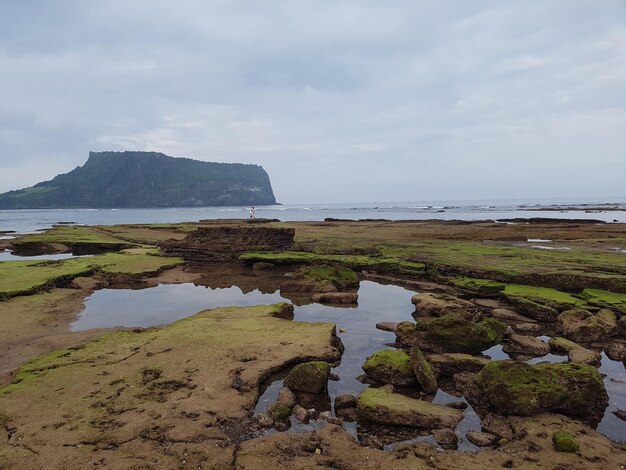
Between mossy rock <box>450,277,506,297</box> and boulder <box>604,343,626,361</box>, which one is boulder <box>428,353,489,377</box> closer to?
boulder <box>604,343,626,361</box>

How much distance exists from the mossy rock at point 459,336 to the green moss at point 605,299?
679 cm

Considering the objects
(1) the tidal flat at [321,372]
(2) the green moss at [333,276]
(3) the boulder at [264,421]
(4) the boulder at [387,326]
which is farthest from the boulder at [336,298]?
(3) the boulder at [264,421]

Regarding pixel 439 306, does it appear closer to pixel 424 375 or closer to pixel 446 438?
pixel 424 375

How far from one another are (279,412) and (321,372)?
69.6 inches

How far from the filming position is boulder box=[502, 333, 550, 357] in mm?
13022

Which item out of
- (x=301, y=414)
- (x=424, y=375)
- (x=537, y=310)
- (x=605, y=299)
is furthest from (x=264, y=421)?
(x=605, y=299)

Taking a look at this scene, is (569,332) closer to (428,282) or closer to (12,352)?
(428,282)

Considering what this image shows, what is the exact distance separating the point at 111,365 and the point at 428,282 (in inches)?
729

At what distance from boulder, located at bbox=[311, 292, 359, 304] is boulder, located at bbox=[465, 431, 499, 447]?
12.1m

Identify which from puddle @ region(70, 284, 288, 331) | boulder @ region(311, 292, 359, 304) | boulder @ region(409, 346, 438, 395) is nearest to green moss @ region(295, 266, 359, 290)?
boulder @ region(311, 292, 359, 304)

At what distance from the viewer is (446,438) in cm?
802

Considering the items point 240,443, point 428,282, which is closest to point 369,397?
point 240,443

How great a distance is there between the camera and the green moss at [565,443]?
7.46m

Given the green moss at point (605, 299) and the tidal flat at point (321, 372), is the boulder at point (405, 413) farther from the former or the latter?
the green moss at point (605, 299)
